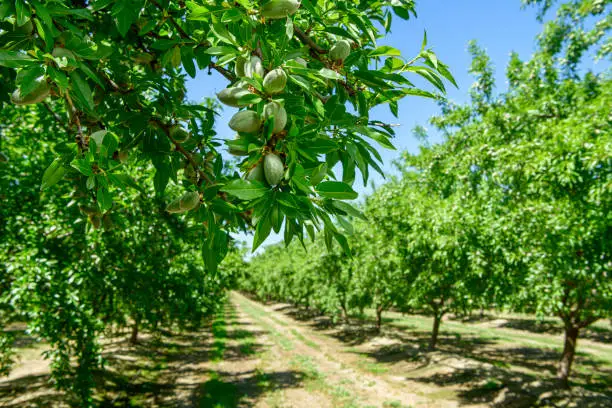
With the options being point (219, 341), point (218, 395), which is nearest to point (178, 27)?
point (218, 395)

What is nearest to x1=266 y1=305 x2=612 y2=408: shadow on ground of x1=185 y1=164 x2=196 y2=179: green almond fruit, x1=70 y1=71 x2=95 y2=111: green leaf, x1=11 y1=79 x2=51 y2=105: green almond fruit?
x1=185 y1=164 x2=196 y2=179: green almond fruit

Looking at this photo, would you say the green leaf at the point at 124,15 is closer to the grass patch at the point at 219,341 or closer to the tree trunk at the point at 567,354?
the tree trunk at the point at 567,354

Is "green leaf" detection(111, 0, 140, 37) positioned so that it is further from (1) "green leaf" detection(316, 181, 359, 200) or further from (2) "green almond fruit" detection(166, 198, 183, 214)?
(1) "green leaf" detection(316, 181, 359, 200)

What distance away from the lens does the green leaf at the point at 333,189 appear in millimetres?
1113

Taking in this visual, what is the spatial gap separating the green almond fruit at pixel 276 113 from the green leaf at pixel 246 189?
0.19 meters

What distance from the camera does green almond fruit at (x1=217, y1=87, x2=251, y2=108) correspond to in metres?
1.12

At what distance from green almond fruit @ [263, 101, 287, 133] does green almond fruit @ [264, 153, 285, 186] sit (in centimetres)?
9

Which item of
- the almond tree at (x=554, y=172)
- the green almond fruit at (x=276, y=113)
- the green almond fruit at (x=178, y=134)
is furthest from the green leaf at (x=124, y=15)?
the almond tree at (x=554, y=172)

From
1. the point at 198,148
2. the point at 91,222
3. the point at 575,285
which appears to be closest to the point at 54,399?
the point at 91,222

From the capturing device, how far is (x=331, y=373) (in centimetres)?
1402

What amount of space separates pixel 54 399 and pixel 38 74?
11024 millimetres

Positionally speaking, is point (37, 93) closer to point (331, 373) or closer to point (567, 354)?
point (567, 354)

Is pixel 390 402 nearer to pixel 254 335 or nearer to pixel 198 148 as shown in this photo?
pixel 198 148

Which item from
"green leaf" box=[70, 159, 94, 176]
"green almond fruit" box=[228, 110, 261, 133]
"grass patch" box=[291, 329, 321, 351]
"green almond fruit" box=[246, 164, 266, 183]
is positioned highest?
"green almond fruit" box=[228, 110, 261, 133]
